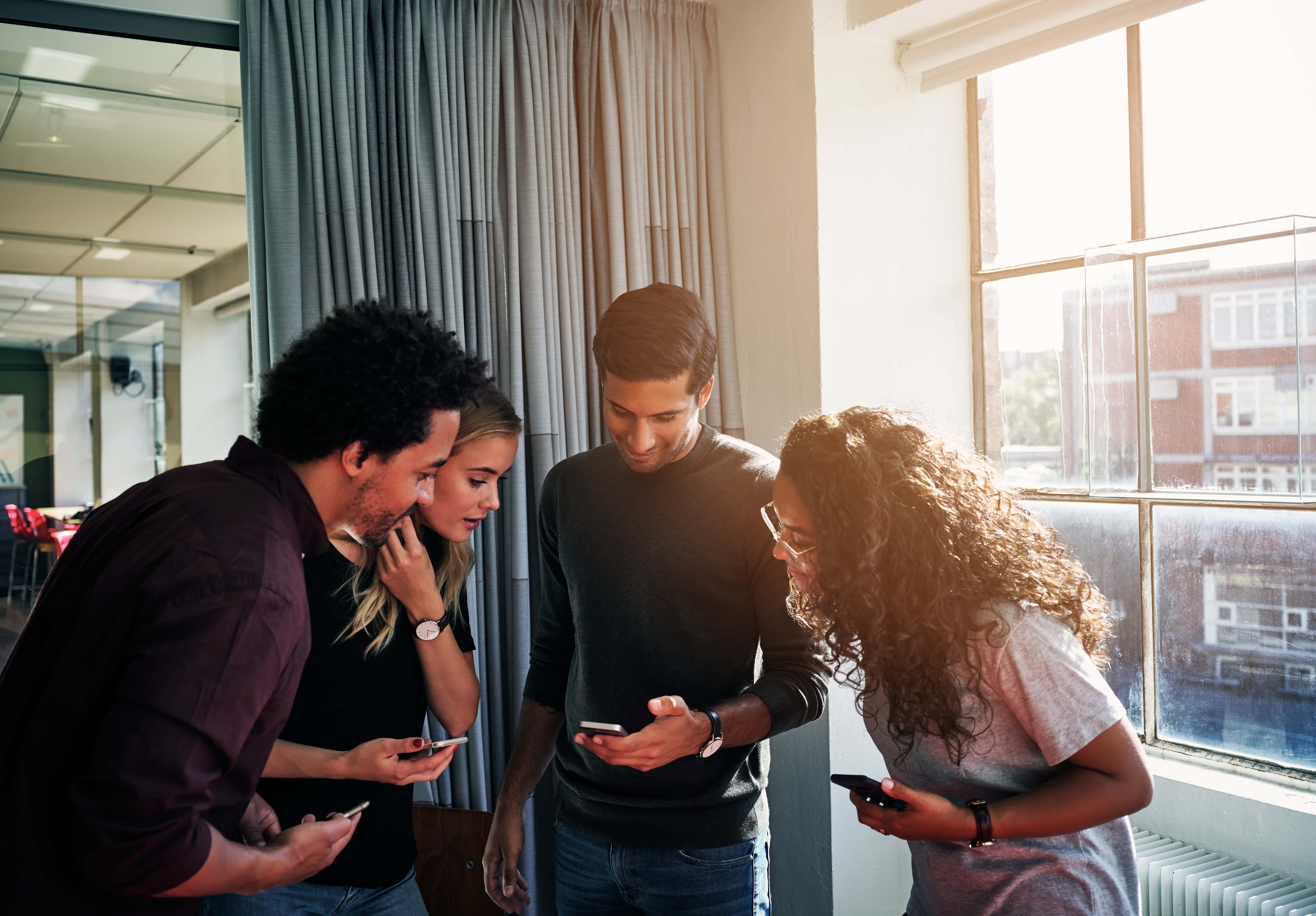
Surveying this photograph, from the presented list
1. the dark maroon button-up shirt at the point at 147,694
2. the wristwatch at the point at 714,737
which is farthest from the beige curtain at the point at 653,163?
the dark maroon button-up shirt at the point at 147,694

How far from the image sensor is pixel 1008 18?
2.29 m

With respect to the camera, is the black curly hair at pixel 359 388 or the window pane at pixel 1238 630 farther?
the window pane at pixel 1238 630

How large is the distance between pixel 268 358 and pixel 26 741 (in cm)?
142

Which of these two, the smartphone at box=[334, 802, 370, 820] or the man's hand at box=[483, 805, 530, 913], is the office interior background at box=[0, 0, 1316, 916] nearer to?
the man's hand at box=[483, 805, 530, 913]

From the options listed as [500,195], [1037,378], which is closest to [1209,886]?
[1037,378]

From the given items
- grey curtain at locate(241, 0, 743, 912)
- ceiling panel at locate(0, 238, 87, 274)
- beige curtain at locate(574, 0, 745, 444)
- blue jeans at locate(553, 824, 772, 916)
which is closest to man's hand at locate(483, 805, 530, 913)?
blue jeans at locate(553, 824, 772, 916)

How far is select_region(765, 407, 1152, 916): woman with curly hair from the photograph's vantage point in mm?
1208

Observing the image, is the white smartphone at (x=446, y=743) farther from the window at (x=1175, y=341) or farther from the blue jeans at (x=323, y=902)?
the window at (x=1175, y=341)

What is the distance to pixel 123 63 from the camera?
2328 millimetres

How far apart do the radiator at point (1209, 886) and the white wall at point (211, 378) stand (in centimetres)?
248

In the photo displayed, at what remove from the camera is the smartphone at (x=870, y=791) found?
1288mm

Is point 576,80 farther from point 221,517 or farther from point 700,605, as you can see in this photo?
point 221,517

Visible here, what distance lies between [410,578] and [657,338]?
62cm

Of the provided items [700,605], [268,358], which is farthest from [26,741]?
[268,358]
